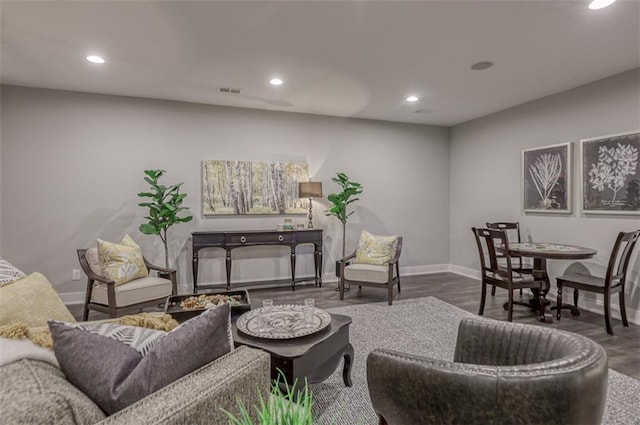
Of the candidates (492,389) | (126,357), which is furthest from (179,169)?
(492,389)

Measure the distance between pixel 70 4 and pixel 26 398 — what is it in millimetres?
2850

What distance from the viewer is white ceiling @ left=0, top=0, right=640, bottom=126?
263 centimetres

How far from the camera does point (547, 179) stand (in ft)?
15.1

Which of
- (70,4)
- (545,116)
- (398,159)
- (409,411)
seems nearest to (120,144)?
(70,4)

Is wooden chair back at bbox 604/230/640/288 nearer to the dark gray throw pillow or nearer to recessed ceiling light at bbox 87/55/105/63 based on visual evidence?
the dark gray throw pillow

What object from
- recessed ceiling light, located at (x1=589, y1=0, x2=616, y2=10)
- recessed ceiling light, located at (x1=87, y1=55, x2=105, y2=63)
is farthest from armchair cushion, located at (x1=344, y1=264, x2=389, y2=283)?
recessed ceiling light, located at (x1=87, y1=55, x2=105, y2=63)

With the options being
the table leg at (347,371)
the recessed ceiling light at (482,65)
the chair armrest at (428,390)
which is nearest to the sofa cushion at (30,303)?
the chair armrest at (428,390)

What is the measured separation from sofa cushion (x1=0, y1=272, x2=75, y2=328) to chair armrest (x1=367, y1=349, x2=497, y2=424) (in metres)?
1.35

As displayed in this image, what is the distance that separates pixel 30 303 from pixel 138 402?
874mm

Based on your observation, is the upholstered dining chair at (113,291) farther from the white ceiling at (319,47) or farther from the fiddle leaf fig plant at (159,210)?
the white ceiling at (319,47)

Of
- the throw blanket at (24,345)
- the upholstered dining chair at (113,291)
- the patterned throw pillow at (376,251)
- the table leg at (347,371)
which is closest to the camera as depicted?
the throw blanket at (24,345)

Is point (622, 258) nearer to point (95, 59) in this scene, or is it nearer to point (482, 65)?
point (482, 65)

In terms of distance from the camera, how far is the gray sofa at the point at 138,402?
79 centimetres

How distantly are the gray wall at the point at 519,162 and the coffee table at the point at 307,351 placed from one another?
355 centimetres
